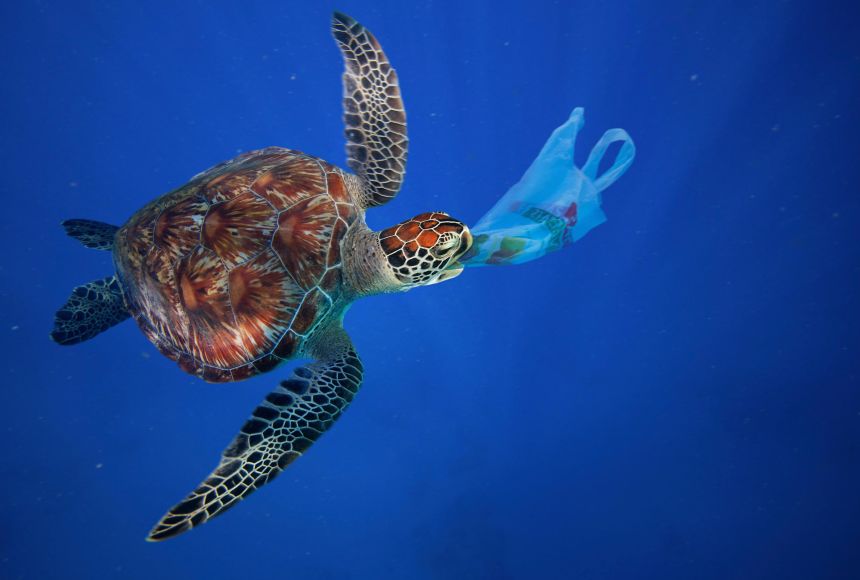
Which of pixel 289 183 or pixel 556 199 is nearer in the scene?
pixel 289 183

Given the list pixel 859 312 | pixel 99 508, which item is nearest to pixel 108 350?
pixel 99 508

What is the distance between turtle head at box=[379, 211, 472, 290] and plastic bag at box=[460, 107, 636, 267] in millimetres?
1103

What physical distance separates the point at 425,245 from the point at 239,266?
109cm

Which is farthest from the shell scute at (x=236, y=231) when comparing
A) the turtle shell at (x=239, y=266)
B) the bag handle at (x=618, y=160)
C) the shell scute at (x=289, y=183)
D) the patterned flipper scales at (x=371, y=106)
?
the bag handle at (x=618, y=160)

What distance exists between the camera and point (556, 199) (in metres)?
3.78

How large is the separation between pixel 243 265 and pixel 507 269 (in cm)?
520

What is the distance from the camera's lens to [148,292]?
2598 mm

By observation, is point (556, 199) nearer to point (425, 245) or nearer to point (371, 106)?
point (371, 106)

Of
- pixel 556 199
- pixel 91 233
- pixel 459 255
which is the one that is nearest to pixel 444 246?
pixel 459 255

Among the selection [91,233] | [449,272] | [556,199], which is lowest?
[449,272]

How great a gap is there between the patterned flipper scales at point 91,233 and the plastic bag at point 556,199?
2892 millimetres

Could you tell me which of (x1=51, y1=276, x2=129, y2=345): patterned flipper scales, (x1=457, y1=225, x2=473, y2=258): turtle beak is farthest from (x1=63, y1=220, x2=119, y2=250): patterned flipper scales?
(x1=457, y1=225, x2=473, y2=258): turtle beak

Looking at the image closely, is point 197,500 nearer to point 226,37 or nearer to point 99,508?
point 226,37

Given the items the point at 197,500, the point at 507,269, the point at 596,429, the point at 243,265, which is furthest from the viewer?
the point at 596,429
